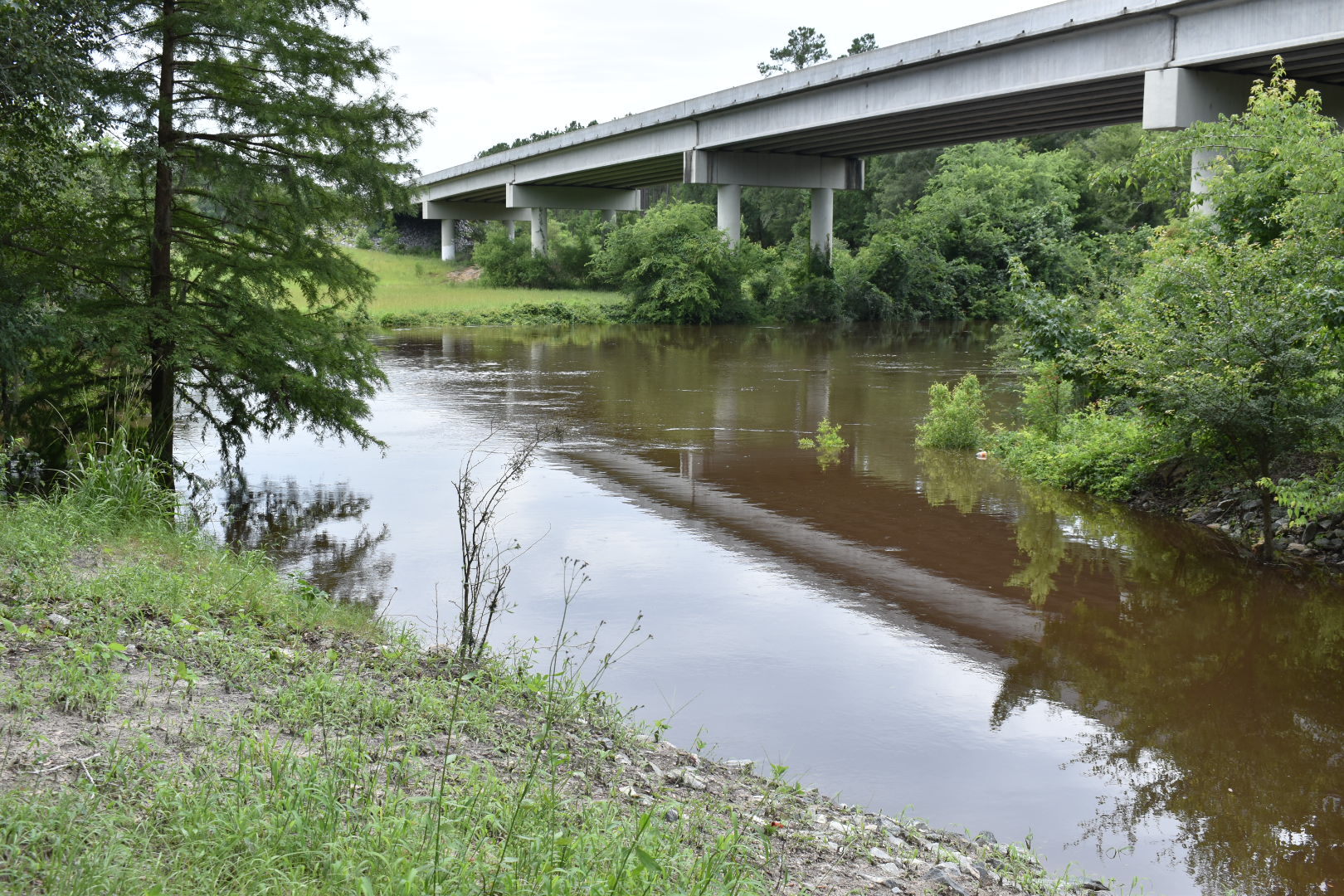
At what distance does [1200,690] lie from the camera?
7.73 meters

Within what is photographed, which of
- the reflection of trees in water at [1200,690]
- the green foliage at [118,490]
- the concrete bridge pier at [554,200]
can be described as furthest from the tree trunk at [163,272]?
the concrete bridge pier at [554,200]

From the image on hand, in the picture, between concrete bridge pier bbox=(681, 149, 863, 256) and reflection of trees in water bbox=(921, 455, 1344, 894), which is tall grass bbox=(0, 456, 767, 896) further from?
concrete bridge pier bbox=(681, 149, 863, 256)

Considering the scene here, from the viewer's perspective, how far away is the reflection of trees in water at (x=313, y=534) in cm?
981

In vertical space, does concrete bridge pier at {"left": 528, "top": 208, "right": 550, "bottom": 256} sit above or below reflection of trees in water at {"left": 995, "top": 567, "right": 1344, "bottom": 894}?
above

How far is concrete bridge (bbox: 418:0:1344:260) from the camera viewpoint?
22.7m

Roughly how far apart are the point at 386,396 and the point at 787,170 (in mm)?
30197

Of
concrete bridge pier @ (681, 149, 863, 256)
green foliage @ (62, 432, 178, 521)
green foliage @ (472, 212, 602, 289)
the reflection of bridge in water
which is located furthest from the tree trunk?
green foliage @ (472, 212, 602, 289)

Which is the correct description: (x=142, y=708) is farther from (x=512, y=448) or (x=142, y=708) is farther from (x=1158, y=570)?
(x=512, y=448)

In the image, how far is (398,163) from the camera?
1295 centimetres

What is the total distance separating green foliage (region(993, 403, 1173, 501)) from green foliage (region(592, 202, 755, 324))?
3149 centimetres

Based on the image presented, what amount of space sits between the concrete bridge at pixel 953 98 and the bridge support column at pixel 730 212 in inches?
2.8

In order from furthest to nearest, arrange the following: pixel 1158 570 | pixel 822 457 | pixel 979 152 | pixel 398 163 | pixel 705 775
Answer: pixel 979 152
pixel 822 457
pixel 398 163
pixel 1158 570
pixel 705 775

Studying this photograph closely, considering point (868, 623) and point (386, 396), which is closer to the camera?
point (868, 623)

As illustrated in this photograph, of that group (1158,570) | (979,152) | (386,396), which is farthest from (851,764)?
(979,152)
